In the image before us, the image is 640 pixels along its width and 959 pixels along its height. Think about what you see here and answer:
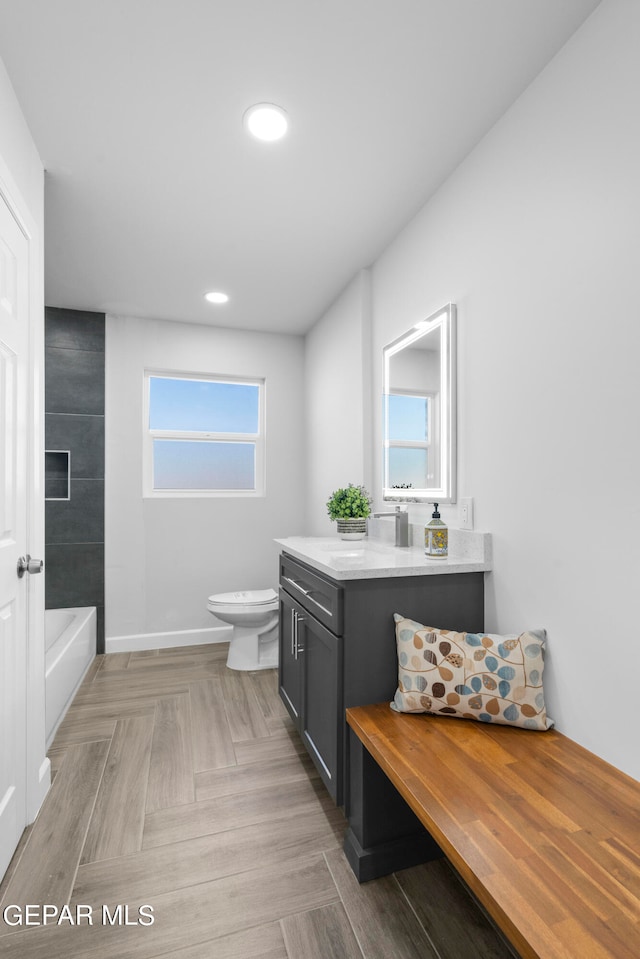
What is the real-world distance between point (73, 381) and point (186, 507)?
120cm

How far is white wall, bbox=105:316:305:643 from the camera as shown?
138 inches

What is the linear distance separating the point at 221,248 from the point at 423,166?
1.16m

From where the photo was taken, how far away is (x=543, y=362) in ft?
5.02

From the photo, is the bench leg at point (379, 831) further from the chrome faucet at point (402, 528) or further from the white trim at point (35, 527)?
the white trim at point (35, 527)

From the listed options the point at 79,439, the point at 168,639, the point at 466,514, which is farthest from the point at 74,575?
the point at 466,514

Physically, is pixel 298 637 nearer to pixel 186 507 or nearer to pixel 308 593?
pixel 308 593

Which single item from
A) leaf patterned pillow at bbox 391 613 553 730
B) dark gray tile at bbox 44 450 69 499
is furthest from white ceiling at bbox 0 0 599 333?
leaf patterned pillow at bbox 391 613 553 730

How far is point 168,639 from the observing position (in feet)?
11.8

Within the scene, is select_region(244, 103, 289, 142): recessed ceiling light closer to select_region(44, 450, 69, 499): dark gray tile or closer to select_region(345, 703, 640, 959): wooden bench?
select_region(345, 703, 640, 959): wooden bench

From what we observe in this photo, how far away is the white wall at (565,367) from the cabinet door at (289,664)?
2.89 ft

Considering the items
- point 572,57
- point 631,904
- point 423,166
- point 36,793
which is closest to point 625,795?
point 631,904

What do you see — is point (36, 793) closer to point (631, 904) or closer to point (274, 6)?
point (631, 904)

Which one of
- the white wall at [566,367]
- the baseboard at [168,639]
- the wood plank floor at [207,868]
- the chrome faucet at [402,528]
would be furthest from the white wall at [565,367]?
the baseboard at [168,639]

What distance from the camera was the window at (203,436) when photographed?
370 cm
